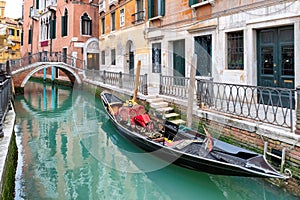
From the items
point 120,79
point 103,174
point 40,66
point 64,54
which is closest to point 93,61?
point 64,54

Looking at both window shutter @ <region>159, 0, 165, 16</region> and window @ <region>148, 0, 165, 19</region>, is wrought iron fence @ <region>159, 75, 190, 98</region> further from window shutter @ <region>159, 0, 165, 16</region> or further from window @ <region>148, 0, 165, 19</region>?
window @ <region>148, 0, 165, 19</region>

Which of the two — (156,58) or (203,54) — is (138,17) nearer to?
(156,58)

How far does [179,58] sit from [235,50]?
2.74 meters

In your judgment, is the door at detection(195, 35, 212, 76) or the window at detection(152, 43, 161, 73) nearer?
the door at detection(195, 35, 212, 76)

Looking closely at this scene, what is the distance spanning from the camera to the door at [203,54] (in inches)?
309

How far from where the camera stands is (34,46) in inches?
953

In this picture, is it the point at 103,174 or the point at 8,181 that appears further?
the point at 103,174

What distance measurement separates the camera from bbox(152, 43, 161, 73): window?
1032 cm

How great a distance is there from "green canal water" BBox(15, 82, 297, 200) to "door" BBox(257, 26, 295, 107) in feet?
7.42

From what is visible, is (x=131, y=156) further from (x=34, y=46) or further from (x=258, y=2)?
(x=34, y=46)

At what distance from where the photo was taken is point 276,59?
5980 millimetres

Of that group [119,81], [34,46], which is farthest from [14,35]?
[119,81]

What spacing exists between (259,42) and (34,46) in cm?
2197

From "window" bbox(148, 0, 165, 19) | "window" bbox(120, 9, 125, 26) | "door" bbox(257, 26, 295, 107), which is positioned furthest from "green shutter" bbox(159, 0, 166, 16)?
"door" bbox(257, 26, 295, 107)
